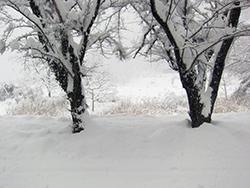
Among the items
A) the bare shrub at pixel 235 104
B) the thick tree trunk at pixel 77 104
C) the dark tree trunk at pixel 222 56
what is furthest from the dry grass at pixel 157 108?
the dark tree trunk at pixel 222 56

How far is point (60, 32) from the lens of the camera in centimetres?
331

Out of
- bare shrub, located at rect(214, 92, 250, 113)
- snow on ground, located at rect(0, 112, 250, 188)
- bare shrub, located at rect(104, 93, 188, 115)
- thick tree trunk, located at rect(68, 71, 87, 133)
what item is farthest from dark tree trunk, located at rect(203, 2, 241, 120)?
bare shrub, located at rect(104, 93, 188, 115)

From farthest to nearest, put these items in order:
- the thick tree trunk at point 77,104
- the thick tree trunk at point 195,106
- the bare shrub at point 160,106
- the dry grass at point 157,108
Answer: the bare shrub at point 160,106
the dry grass at point 157,108
the thick tree trunk at point 77,104
the thick tree trunk at point 195,106

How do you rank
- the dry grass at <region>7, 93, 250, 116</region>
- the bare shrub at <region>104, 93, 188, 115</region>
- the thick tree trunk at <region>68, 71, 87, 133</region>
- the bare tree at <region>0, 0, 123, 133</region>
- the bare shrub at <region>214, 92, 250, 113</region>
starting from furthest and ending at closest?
1. the bare shrub at <region>104, 93, 188, 115</region>
2. the dry grass at <region>7, 93, 250, 116</region>
3. the bare shrub at <region>214, 92, 250, 113</region>
4. the thick tree trunk at <region>68, 71, 87, 133</region>
5. the bare tree at <region>0, 0, 123, 133</region>

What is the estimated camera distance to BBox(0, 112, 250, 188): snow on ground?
7.50 ft

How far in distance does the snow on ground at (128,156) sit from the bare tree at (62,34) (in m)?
0.79

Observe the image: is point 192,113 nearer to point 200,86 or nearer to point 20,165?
point 200,86

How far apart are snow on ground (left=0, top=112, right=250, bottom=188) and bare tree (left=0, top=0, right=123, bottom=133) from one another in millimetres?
786

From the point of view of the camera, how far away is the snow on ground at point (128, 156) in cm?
229

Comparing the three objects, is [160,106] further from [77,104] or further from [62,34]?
[62,34]

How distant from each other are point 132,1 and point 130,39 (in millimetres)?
1032

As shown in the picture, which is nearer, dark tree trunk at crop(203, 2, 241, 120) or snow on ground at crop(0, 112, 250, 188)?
snow on ground at crop(0, 112, 250, 188)

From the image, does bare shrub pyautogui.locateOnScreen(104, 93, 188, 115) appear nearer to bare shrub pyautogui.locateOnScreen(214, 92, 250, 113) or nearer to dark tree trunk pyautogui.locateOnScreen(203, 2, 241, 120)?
bare shrub pyautogui.locateOnScreen(214, 92, 250, 113)

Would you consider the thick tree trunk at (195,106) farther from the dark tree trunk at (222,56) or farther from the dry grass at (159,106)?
the dry grass at (159,106)
